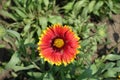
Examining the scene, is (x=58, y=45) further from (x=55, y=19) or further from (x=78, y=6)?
(x=78, y=6)

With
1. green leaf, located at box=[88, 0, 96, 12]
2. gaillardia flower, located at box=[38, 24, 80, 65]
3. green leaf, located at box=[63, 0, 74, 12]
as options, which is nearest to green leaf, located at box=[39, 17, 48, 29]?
green leaf, located at box=[63, 0, 74, 12]

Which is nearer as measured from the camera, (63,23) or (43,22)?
(43,22)

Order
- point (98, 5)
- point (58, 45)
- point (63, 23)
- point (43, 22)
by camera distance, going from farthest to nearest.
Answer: point (98, 5) → point (63, 23) → point (43, 22) → point (58, 45)

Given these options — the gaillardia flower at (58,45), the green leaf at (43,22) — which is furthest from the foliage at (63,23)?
the gaillardia flower at (58,45)

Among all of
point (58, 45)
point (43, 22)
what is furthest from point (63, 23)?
point (58, 45)

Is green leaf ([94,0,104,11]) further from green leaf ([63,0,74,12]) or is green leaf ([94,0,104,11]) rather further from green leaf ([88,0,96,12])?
green leaf ([63,0,74,12])

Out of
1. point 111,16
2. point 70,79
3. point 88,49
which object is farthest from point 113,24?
point 70,79

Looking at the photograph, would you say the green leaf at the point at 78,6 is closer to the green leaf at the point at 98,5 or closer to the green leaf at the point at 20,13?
the green leaf at the point at 98,5
